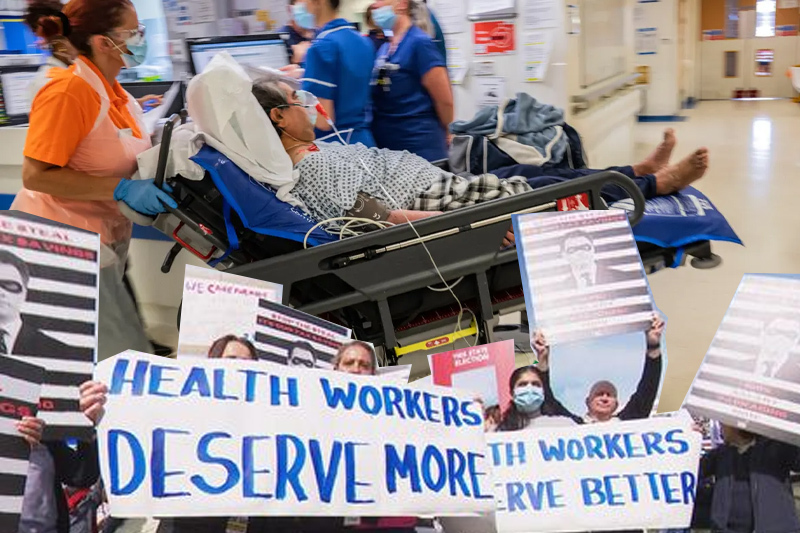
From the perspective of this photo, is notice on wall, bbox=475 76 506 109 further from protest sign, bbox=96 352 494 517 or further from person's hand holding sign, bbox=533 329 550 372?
protest sign, bbox=96 352 494 517

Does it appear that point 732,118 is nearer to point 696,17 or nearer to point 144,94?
point 696,17

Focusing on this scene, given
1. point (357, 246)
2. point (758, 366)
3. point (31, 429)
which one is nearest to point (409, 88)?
point (357, 246)

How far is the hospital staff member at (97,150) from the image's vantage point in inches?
82.7

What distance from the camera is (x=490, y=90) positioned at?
4262 millimetres

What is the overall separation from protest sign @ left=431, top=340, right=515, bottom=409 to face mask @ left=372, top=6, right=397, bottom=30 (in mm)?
2336

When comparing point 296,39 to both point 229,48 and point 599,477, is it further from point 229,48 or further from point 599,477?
point 599,477

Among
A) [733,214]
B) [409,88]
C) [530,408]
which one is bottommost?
[733,214]

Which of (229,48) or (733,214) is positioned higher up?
(229,48)

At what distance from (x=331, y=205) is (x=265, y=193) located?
221mm

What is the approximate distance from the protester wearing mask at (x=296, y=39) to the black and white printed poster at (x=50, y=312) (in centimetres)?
273

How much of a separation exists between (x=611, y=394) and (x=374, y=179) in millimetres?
1498

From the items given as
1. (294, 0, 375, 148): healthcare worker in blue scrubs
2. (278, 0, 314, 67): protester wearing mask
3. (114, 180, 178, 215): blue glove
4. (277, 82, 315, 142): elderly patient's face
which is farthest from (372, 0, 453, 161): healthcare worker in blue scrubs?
(114, 180, 178, 215): blue glove

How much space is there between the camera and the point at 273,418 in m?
0.99

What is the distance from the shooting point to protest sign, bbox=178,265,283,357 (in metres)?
1.08
